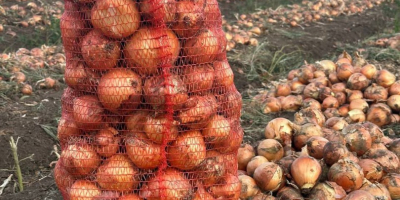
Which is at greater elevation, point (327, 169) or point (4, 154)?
point (327, 169)

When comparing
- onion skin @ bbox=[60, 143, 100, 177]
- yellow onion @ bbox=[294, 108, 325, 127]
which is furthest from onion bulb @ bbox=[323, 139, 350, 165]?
onion skin @ bbox=[60, 143, 100, 177]

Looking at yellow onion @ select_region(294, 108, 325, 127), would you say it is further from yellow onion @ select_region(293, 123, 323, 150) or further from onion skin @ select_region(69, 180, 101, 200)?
onion skin @ select_region(69, 180, 101, 200)

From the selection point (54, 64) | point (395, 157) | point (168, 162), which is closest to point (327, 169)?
point (395, 157)

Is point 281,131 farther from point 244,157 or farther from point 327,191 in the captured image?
point 327,191

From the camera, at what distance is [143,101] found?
204 cm

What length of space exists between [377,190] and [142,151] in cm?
144

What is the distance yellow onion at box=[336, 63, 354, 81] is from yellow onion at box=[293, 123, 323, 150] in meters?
1.77

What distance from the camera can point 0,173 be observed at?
3.87 metres

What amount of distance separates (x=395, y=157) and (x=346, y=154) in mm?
402

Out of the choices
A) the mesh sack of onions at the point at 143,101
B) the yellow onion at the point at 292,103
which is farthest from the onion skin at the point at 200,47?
the yellow onion at the point at 292,103

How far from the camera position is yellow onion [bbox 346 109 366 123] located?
4.18 metres

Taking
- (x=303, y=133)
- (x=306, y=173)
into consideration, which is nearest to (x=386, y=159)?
(x=303, y=133)

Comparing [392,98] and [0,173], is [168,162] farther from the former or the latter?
A: [392,98]

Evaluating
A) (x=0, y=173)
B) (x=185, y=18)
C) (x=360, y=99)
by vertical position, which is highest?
(x=185, y=18)
